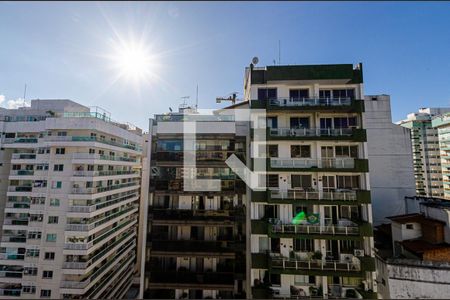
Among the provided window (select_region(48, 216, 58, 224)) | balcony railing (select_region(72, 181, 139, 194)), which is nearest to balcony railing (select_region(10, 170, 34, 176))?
window (select_region(48, 216, 58, 224))

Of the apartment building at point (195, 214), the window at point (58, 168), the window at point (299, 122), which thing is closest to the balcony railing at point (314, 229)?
the apartment building at point (195, 214)

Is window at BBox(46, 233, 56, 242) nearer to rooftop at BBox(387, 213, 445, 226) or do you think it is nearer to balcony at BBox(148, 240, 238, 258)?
balcony at BBox(148, 240, 238, 258)

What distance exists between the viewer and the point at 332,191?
42.8ft

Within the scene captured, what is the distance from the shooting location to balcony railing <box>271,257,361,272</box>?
11.5 metres

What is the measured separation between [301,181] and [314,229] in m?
2.92

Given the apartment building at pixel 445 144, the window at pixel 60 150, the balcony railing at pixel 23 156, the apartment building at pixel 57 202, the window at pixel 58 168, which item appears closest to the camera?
the apartment building at pixel 57 202

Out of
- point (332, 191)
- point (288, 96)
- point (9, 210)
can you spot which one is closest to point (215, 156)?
point (288, 96)

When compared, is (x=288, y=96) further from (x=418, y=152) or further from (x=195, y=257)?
(x=418, y=152)

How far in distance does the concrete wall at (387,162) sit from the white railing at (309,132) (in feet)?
17.5

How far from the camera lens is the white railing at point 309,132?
13.1m

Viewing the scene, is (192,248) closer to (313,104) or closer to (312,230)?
(312,230)

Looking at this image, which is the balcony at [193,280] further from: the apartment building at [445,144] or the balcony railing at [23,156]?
the apartment building at [445,144]

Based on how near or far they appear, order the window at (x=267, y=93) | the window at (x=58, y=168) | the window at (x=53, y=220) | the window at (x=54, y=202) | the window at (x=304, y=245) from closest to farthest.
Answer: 1. the window at (x=304, y=245)
2. the window at (x=267, y=93)
3. the window at (x=53, y=220)
4. the window at (x=54, y=202)
5. the window at (x=58, y=168)

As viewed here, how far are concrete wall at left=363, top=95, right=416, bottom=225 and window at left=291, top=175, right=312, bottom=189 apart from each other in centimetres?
754
